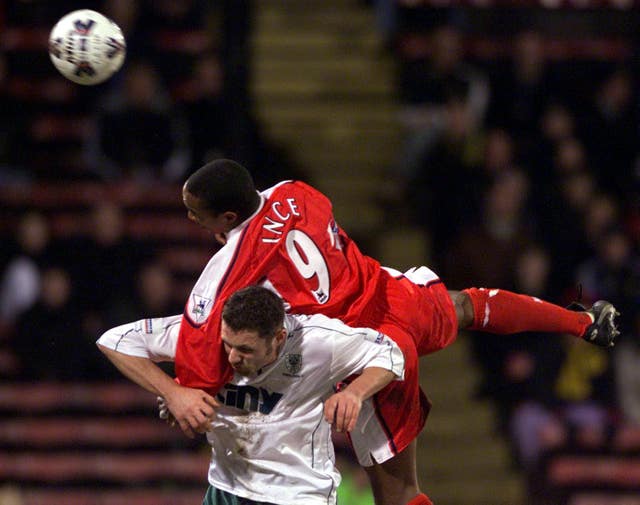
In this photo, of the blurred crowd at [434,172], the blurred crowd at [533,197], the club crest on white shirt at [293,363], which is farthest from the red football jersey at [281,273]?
the blurred crowd at [533,197]

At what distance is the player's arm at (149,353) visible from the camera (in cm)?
498

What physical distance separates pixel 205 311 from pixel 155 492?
4.15 m

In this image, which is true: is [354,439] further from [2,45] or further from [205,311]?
[2,45]

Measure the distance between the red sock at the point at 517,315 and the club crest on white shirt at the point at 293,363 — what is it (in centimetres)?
122

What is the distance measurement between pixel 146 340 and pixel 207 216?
0.56m

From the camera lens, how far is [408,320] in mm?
5637

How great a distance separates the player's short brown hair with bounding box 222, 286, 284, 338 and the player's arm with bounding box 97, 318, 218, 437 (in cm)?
33

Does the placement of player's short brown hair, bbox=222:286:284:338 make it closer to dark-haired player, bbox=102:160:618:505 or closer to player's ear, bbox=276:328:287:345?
player's ear, bbox=276:328:287:345

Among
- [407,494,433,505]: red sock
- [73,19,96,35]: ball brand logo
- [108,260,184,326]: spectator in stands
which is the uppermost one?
[73,19,96,35]: ball brand logo

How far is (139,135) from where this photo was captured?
969 centimetres

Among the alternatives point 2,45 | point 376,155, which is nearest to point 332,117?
point 376,155

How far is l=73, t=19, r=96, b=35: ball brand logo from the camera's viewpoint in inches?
233

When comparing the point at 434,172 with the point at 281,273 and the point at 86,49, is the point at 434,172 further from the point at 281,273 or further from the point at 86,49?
the point at 281,273

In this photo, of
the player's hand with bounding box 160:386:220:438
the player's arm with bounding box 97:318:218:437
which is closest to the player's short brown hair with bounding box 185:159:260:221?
the player's arm with bounding box 97:318:218:437
